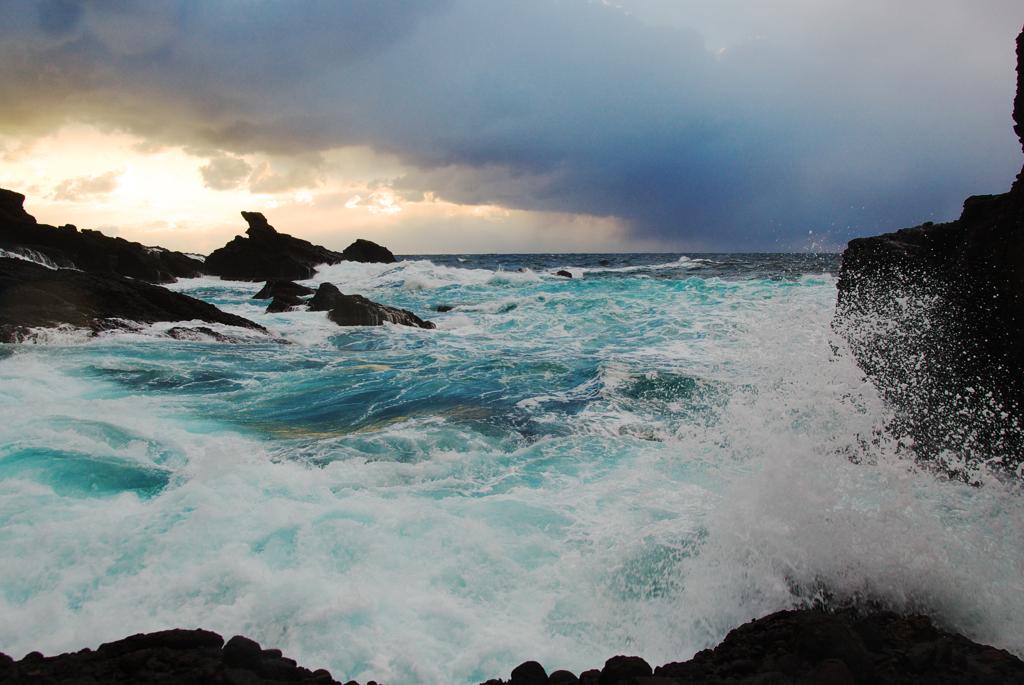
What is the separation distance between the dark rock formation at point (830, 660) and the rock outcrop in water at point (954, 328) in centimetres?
242

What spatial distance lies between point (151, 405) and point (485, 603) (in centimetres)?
546

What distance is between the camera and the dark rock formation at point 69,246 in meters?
21.1

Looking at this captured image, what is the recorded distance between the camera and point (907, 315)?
5.27 meters

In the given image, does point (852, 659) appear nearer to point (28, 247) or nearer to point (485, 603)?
point (485, 603)

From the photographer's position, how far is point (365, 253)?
1790 inches

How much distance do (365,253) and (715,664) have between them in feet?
151

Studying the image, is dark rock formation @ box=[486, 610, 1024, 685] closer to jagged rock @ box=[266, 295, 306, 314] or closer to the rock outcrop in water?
the rock outcrop in water

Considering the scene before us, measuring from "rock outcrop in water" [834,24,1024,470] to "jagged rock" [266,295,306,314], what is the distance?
14957 mm

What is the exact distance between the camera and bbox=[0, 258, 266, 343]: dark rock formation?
9.04 meters

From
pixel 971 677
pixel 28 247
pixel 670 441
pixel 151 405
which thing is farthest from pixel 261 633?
pixel 28 247

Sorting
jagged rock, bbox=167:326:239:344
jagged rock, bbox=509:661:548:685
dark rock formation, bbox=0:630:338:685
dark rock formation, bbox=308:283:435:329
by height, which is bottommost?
jagged rock, bbox=509:661:548:685

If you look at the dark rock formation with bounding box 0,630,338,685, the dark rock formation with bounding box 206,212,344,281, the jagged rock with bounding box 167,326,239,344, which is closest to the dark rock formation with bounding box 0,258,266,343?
the jagged rock with bounding box 167,326,239,344

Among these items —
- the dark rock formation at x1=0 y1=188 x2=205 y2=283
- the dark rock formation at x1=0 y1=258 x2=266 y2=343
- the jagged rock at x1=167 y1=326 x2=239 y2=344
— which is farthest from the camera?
the dark rock formation at x1=0 y1=188 x2=205 y2=283

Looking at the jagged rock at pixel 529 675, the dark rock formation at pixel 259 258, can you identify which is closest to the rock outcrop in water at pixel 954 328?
the jagged rock at pixel 529 675
